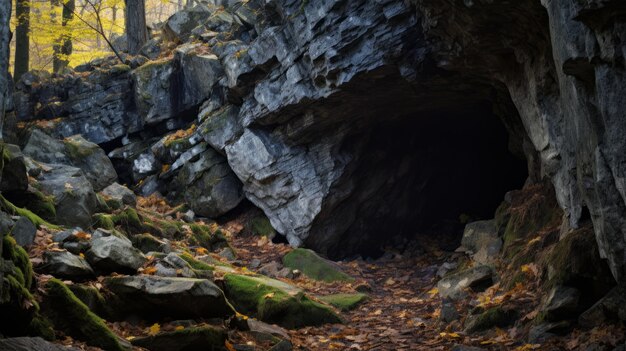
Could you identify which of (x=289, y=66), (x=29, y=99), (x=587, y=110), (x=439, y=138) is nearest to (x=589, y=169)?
(x=587, y=110)

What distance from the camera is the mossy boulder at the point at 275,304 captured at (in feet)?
28.8

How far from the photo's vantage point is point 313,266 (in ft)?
42.2

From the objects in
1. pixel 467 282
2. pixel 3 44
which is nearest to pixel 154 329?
pixel 3 44

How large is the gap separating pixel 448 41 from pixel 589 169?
4.30m

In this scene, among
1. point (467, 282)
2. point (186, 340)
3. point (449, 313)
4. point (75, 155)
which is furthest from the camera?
point (75, 155)

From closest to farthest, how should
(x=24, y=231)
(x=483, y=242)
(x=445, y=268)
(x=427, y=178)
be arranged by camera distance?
(x=24, y=231)
(x=483, y=242)
(x=445, y=268)
(x=427, y=178)

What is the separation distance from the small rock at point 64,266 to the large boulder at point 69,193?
281 centimetres

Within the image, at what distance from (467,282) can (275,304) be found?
341 cm

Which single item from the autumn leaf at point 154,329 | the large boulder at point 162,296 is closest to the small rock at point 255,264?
the large boulder at point 162,296

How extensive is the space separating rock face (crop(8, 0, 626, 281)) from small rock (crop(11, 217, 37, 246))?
257 inches

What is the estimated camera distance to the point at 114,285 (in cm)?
705

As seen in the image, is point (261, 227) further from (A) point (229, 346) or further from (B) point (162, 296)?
(A) point (229, 346)

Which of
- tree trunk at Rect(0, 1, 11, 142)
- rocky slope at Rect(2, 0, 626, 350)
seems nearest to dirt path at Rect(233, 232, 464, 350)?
rocky slope at Rect(2, 0, 626, 350)

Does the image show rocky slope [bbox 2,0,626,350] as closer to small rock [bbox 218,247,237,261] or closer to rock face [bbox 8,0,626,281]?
rock face [bbox 8,0,626,281]
